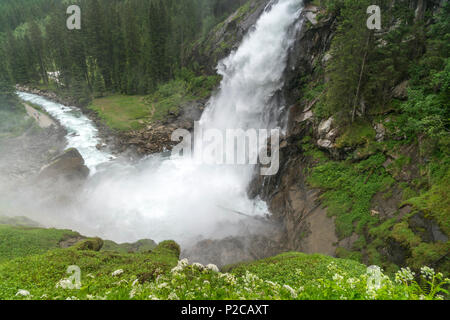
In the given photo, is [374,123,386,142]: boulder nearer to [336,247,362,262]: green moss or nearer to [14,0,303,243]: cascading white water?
[336,247,362,262]: green moss

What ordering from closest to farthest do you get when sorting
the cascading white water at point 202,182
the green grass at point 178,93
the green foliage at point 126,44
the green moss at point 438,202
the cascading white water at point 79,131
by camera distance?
the green moss at point 438,202 < the cascading white water at point 202,182 < the cascading white water at point 79,131 < the green grass at point 178,93 < the green foliage at point 126,44

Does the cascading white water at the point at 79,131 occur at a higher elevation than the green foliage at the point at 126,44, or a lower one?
lower

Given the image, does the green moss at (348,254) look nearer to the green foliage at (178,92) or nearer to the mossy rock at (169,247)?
the mossy rock at (169,247)

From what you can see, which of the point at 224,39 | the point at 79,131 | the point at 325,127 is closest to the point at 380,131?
the point at 325,127

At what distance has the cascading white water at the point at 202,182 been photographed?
2109cm

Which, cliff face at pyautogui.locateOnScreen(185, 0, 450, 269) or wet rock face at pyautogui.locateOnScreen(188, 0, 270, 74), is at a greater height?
wet rock face at pyautogui.locateOnScreen(188, 0, 270, 74)

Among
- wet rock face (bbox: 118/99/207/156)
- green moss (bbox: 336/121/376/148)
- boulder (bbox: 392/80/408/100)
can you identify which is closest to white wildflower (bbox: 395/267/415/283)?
green moss (bbox: 336/121/376/148)

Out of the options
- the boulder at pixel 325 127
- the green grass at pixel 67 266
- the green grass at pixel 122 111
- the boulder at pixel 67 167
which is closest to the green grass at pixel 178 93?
the green grass at pixel 122 111

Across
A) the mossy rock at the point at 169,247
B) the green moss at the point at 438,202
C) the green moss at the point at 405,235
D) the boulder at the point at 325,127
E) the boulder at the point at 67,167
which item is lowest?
the mossy rock at the point at 169,247

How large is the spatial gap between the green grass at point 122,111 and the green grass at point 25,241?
23.7 meters

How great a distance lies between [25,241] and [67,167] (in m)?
15.6

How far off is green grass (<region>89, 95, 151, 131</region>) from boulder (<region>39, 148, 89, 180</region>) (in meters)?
9.17

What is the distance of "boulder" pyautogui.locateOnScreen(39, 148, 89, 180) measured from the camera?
24781 mm
